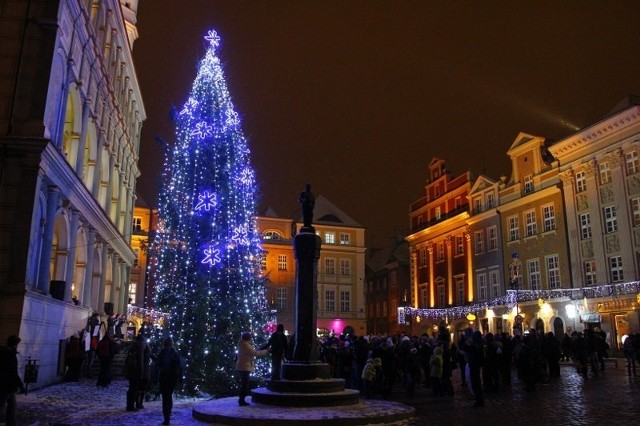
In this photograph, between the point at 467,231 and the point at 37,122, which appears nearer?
the point at 37,122

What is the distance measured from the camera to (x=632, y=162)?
32750 millimetres

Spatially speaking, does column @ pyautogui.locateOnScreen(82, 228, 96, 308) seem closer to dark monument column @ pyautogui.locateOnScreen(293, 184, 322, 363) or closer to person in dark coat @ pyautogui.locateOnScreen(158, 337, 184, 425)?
dark monument column @ pyautogui.locateOnScreen(293, 184, 322, 363)

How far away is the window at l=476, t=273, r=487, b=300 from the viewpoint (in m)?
45.4

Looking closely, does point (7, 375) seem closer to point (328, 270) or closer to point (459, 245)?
point (459, 245)

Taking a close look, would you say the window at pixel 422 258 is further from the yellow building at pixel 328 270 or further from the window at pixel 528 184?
the window at pixel 528 184

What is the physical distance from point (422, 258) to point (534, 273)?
1703cm

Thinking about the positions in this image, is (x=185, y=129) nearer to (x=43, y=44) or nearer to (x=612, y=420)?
(x=43, y=44)

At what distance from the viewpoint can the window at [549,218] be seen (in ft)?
127

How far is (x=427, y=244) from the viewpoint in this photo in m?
55.2

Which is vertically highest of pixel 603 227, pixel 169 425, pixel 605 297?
pixel 603 227

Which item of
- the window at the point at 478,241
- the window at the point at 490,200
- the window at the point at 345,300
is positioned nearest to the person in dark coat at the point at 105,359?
the window at the point at 490,200

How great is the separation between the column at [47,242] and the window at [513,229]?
33.2 metres

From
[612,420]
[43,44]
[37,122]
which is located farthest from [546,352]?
[43,44]

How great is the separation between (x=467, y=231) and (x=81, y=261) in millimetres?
32239
